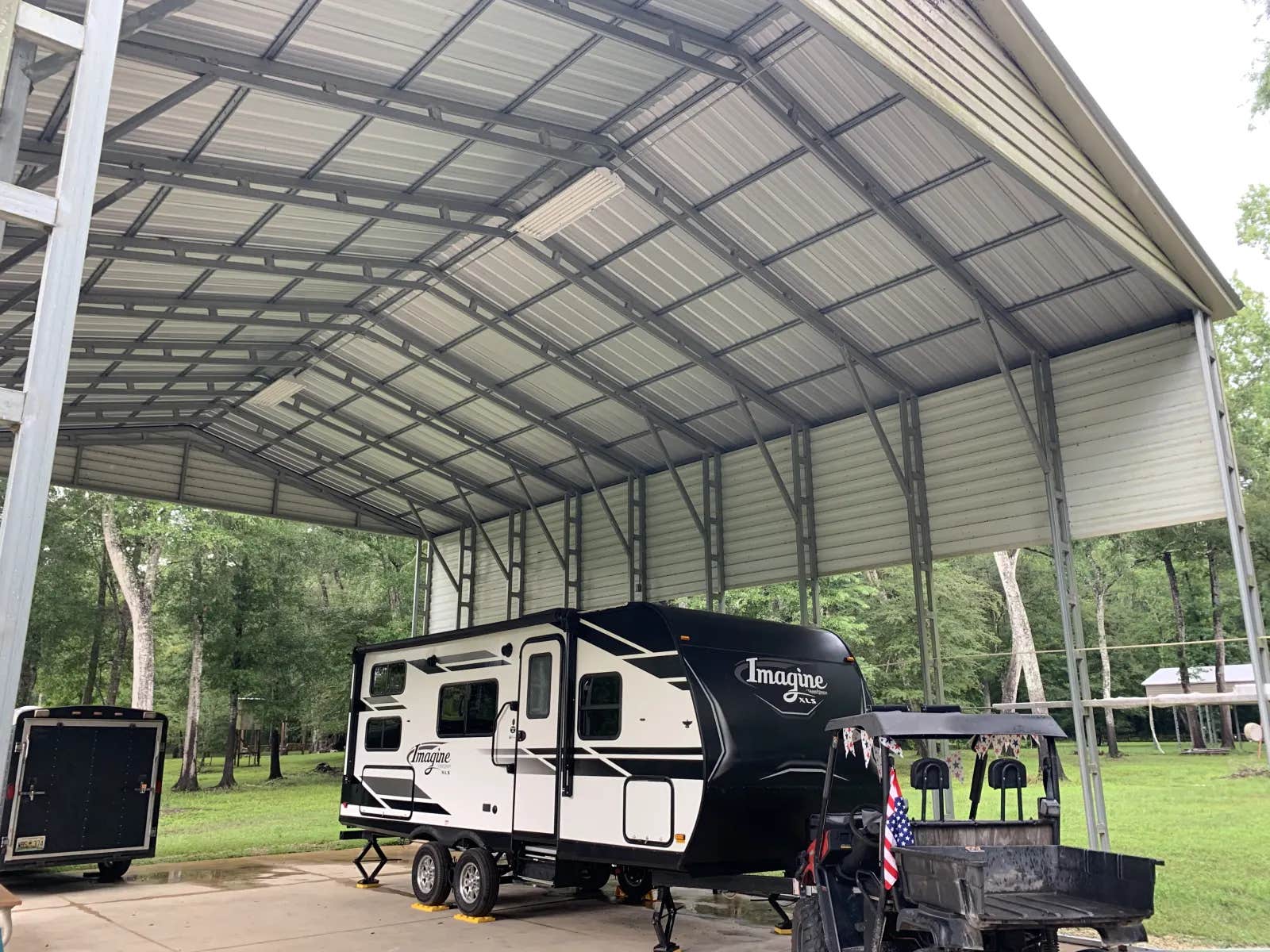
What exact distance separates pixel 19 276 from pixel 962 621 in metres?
28.2

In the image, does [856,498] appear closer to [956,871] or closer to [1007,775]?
[1007,775]

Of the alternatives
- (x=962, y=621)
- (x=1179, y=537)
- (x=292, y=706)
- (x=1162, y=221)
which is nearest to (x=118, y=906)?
(x=1162, y=221)

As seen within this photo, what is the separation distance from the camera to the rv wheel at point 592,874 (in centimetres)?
938

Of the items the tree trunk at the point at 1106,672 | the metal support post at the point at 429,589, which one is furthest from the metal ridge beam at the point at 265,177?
the tree trunk at the point at 1106,672

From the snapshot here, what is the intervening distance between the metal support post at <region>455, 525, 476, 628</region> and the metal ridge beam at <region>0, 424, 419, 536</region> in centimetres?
174

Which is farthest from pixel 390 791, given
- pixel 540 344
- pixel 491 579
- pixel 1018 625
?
pixel 1018 625

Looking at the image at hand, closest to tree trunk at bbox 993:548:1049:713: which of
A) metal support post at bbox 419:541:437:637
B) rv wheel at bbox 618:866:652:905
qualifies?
metal support post at bbox 419:541:437:637

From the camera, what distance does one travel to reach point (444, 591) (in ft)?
78.0

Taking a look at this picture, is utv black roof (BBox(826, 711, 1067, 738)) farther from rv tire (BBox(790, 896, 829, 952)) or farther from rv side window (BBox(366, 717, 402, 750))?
rv side window (BBox(366, 717, 402, 750))

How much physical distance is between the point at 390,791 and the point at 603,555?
8205 mm

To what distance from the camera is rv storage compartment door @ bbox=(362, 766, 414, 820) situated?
11.5m

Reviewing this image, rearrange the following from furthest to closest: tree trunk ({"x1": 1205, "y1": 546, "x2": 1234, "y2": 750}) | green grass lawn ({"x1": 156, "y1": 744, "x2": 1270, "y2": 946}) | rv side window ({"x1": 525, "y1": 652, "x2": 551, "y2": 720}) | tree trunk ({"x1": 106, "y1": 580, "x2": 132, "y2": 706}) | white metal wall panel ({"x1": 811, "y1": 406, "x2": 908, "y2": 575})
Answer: tree trunk ({"x1": 106, "y1": 580, "x2": 132, "y2": 706})
tree trunk ({"x1": 1205, "y1": 546, "x2": 1234, "y2": 750})
white metal wall panel ({"x1": 811, "y1": 406, "x2": 908, "y2": 575})
green grass lawn ({"x1": 156, "y1": 744, "x2": 1270, "y2": 946})
rv side window ({"x1": 525, "y1": 652, "x2": 551, "y2": 720})

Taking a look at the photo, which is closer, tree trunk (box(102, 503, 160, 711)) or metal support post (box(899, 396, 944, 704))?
metal support post (box(899, 396, 944, 704))

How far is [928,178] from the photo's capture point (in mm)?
10422
